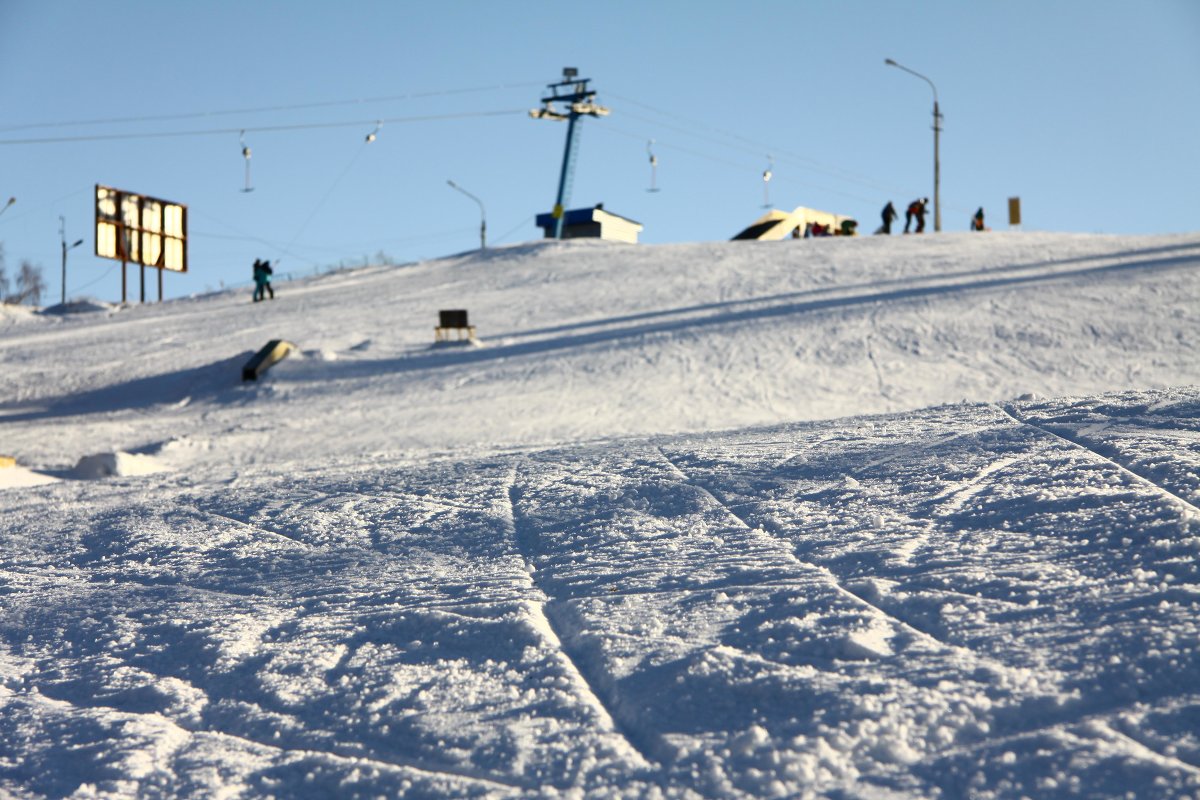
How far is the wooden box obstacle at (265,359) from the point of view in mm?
21266

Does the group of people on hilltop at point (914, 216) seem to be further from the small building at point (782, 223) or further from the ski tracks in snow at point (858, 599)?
the ski tracks in snow at point (858, 599)

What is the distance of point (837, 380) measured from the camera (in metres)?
17.7

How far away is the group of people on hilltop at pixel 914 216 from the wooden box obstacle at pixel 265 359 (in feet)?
69.8

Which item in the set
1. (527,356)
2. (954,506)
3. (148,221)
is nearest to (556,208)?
(148,221)

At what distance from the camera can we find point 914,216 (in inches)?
1420

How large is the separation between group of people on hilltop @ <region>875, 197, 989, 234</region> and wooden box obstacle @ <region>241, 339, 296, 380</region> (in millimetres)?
21278

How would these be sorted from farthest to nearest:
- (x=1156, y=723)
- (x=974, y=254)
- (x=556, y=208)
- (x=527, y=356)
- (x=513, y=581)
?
(x=556, y=208) < (x=974, y=254) < (x=527, y=356) < (x=513, y=581) < (x=1156, y=723)

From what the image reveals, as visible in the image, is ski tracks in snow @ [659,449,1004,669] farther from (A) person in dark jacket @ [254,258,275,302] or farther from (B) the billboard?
(B) the billboard

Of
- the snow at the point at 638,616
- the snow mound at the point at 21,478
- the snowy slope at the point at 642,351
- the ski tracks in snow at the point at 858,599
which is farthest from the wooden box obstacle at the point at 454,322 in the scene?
the ski tracks in snow at the point at 858,599

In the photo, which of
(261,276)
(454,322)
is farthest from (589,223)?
(454,322)

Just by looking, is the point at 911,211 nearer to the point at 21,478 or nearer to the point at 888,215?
Answer: the point at 888,215

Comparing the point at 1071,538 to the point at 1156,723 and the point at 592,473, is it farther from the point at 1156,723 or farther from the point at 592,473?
the point at 592,473

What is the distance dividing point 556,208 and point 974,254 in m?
23.8

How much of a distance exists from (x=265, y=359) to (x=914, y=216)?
73.4ft
